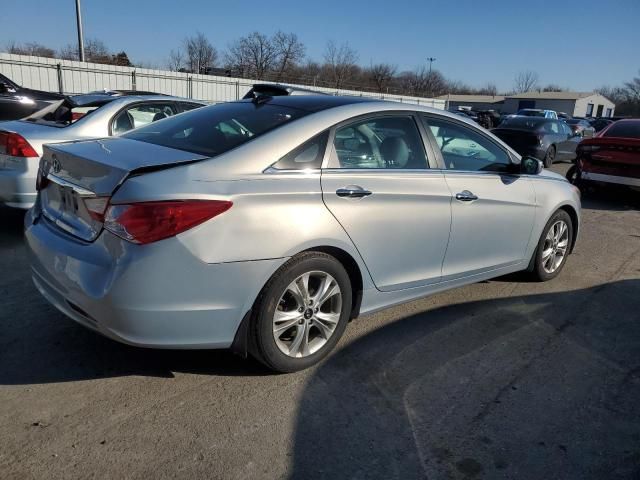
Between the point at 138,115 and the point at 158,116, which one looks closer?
the point at 138,115

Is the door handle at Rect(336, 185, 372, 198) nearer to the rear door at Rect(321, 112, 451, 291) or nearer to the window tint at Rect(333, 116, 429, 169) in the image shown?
the rear door at Rect(321, 112, 451, 291)

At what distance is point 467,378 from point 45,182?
110 inches

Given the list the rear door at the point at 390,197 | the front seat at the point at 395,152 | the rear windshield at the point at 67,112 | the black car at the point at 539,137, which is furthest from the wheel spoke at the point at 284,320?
the black car at the point at 539,137

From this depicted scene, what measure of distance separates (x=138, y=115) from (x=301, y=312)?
4312mm

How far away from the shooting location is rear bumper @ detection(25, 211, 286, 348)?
251 centimetres

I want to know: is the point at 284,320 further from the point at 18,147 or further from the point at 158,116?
the point at 158,116

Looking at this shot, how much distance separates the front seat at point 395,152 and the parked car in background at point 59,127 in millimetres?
3524

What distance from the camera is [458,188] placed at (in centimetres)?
378

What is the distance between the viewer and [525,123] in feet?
48.4

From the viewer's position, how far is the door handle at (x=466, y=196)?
Answer: 12.4ft

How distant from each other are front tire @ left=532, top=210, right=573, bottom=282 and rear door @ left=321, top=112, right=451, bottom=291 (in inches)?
58.0

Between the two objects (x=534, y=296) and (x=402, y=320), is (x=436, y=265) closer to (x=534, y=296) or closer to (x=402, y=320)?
(x=402, y=320)

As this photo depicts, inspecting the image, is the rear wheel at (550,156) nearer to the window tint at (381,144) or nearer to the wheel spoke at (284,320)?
the window tint at (381,144)

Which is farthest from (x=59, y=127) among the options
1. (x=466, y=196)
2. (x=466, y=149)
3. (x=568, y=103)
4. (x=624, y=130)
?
(x=568, y=103)
